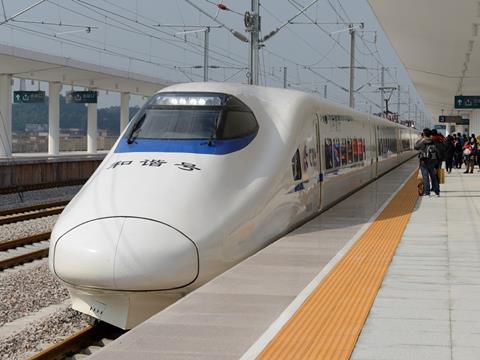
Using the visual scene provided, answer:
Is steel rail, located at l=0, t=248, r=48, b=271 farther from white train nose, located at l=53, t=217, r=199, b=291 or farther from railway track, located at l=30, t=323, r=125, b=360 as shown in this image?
white train nose, located at l=53, t=217, r=199, b=291

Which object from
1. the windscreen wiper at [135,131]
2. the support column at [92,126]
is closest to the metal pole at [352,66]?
the support column at [92,126]

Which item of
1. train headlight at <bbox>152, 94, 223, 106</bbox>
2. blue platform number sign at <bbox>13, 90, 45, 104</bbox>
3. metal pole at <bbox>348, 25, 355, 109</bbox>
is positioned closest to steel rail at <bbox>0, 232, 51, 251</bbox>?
train headlight at <bbox>152, 94, 223, 106</bbox>

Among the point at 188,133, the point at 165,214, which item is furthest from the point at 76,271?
the point at 188,133

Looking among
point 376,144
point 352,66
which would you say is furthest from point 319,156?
point 352,66

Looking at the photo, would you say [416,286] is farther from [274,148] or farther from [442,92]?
[442,92]

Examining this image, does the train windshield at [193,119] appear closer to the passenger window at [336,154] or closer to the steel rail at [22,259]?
the steel rail at [22,259]

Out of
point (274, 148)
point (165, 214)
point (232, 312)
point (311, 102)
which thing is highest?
point (311, 102)

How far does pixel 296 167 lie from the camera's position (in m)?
10.7

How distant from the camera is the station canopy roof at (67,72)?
104ft

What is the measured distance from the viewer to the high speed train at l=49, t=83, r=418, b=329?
7.34 meters

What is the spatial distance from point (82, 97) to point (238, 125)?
36.2 meters

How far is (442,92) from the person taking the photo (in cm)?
4475

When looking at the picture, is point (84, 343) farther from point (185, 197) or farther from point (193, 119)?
point (193, 119)

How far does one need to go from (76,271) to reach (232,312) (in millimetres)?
1916
